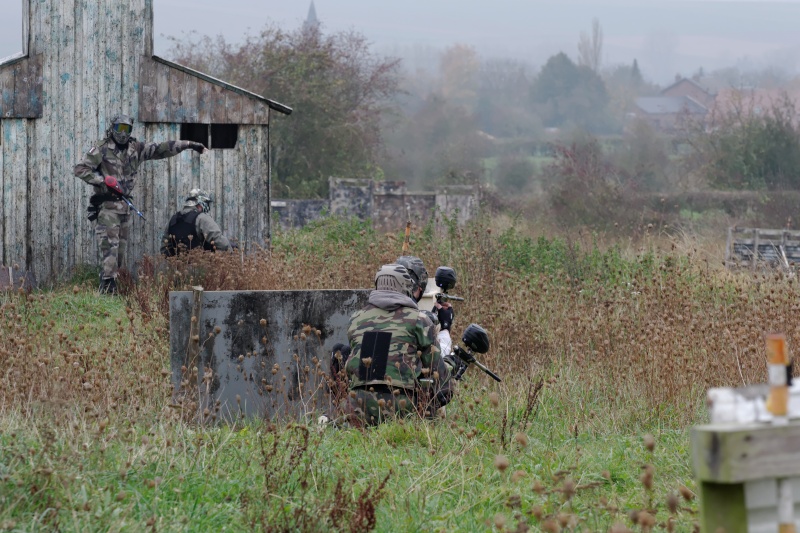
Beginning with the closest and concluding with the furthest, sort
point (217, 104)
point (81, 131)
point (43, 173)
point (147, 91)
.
Result: 1. point (43, 173)
2. point (81, 131)
3. point (147, 91)
4. point (217, 104)

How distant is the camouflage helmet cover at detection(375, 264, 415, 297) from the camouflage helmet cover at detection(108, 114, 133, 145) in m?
7.64

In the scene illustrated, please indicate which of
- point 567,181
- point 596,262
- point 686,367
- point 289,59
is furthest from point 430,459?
point 289,59

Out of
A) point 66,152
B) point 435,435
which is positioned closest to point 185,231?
point 66,152

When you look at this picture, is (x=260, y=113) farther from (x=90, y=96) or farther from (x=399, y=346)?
(x=399, y=346)

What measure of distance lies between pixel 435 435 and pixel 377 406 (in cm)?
66

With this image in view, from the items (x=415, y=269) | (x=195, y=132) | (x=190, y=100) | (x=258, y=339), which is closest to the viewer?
(x=415, y=269)

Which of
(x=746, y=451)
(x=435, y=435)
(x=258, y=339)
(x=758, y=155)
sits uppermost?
(x=758, y=155)

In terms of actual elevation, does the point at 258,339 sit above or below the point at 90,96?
below

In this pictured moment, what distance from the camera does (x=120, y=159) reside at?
1355 cm

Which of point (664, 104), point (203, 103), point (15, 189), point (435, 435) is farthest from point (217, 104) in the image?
point (664, 104)

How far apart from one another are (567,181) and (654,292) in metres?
20.9

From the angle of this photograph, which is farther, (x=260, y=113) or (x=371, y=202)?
(x=371, y=202)

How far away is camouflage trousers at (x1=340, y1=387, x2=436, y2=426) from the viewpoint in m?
6.32

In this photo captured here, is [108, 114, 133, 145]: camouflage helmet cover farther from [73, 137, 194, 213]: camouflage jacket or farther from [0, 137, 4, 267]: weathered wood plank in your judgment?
[0, 137, 4, 267]: weathered wood plank
